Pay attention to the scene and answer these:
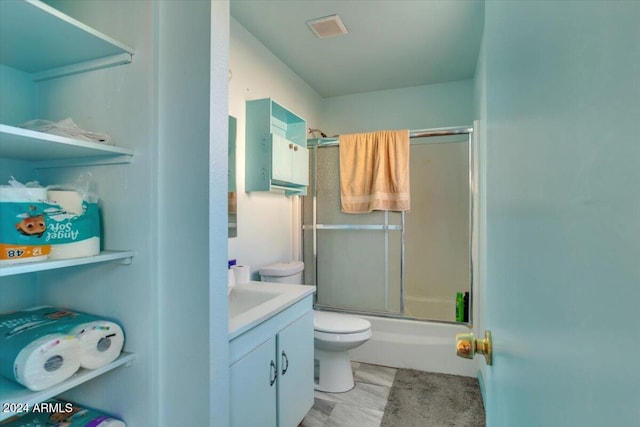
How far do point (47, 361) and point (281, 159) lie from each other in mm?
1639

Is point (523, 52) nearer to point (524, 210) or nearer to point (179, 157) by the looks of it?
point (524, 210)

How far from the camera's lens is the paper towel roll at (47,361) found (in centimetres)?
85

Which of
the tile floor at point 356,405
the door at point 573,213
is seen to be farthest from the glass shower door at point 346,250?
the door at point 573,213

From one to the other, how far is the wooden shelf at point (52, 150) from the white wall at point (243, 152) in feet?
3.24

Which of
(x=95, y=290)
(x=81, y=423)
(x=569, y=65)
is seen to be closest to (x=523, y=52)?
(x=569, y=65)

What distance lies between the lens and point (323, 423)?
6.22 feet

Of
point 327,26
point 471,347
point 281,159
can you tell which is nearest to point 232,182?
point 281,159

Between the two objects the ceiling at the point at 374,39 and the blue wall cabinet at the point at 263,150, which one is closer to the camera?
the ceiling at the point at 374,39

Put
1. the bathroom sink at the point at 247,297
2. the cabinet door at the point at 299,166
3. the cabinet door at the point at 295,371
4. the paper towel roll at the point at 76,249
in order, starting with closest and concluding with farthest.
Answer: the paper towel roll at the point at 76,249 < the cabinet door at the point at 295,371 < the bathroom sink at the point at 247,297 < the cabinet door at the point at 299,166

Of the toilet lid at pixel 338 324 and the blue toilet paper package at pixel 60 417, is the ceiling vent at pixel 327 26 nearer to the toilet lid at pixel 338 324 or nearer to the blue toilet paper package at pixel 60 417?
the toilet lid at pixel 338 324

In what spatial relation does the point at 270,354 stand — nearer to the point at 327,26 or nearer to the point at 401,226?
the point at 401,226

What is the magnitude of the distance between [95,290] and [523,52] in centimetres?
147

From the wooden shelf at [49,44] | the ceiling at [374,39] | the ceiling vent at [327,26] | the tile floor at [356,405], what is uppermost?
the ceiling at [374,39]

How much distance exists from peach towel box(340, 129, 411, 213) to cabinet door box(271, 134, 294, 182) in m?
0.66
